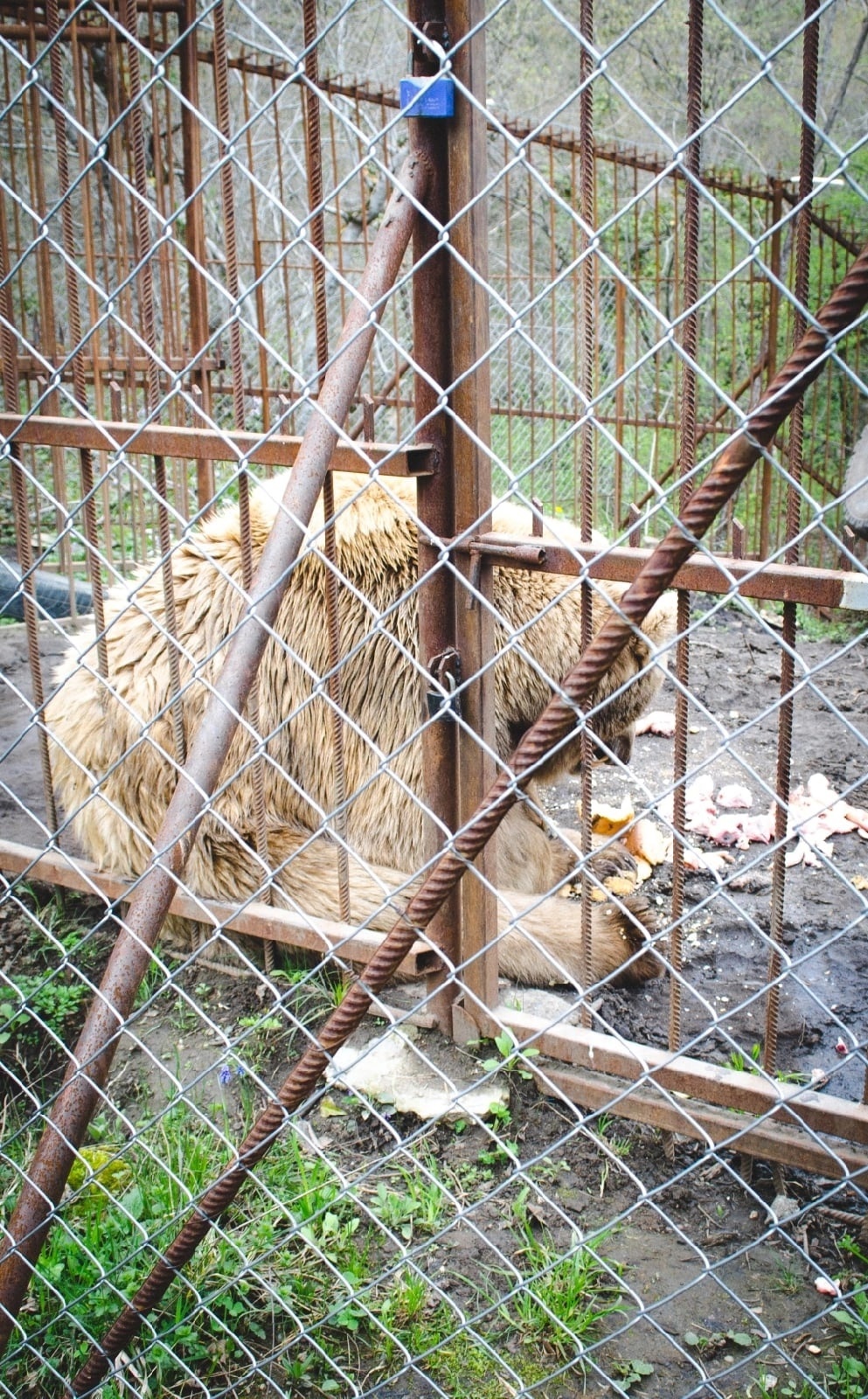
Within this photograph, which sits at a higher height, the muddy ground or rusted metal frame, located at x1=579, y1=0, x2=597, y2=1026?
rusted metal frame, located at x1=579, y1=0, x2=597, y2=1026

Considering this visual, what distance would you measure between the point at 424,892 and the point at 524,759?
274 mm

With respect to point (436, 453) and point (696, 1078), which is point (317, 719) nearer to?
point (436, 453)

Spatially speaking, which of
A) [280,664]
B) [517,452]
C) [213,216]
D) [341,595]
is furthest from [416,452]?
[213,216]

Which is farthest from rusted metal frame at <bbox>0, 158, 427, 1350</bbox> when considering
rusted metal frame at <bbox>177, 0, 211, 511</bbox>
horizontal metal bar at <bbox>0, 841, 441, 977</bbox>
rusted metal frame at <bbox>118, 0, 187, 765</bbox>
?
rusted metal frame at <bbox>177, 0, 211, 511</bbox>

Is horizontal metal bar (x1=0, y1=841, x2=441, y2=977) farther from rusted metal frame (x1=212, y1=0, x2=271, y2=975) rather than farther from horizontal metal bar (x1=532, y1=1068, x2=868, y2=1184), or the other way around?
horizontal metal bar (x1=532, y1=1068, x2=868, y2=1184)

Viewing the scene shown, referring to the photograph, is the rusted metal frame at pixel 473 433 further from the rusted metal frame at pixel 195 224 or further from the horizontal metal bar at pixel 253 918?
the rusted metal frame at pixel 195 224

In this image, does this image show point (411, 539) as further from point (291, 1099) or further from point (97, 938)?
point (291, 1099)

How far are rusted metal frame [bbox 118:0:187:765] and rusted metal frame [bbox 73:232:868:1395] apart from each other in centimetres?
114

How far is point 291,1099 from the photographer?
6.18 ft

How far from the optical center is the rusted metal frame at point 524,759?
1.31 meters

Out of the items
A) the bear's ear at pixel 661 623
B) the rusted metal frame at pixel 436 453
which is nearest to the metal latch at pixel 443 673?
the rusted metal frame at pixel 436 453

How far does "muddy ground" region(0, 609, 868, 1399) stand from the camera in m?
2.31

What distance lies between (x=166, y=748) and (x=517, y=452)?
8.20 m

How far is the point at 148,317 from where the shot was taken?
3.46 metres
